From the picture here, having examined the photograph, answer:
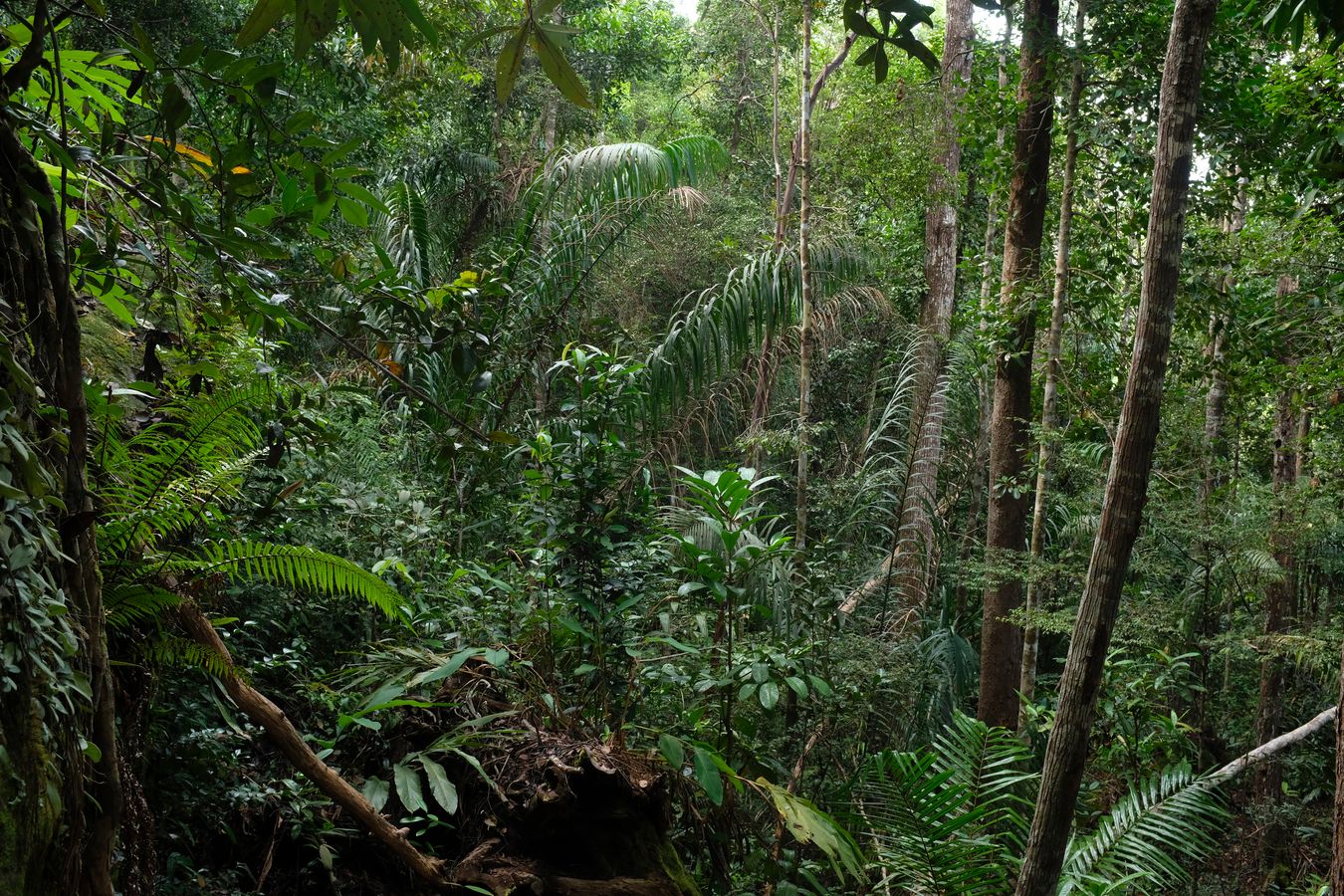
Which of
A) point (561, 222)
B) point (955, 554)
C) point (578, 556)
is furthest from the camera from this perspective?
point (955, 554)

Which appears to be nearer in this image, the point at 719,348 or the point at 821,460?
the point at 719,348

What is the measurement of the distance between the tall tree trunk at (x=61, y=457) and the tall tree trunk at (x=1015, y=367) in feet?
16.2

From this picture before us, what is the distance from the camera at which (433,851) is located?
3.07 metres

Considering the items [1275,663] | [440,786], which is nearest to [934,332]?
[1275,663]

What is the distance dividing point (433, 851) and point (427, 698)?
1.57 ft

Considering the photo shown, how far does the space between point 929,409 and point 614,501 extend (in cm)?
411

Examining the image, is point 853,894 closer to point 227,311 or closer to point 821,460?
point 227,311

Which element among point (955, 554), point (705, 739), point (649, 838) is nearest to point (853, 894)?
point (705, 739)

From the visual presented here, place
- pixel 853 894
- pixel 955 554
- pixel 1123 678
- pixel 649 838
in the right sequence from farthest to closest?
pixel 955 554 → pixel 1123 678 → pixel 853 894 → pixel 649 838

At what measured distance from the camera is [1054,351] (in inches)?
224

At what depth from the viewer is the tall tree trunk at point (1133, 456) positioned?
2701 millimetres

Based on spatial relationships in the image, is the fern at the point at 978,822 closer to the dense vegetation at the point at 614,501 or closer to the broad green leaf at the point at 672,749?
the dense vegetation at the point at 614,501

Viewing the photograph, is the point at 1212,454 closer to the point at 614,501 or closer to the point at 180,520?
the point at 614,501

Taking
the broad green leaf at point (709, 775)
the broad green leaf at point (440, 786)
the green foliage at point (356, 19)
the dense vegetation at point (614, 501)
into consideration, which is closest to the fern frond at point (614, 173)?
the dense vegetation at point (614, 501)
